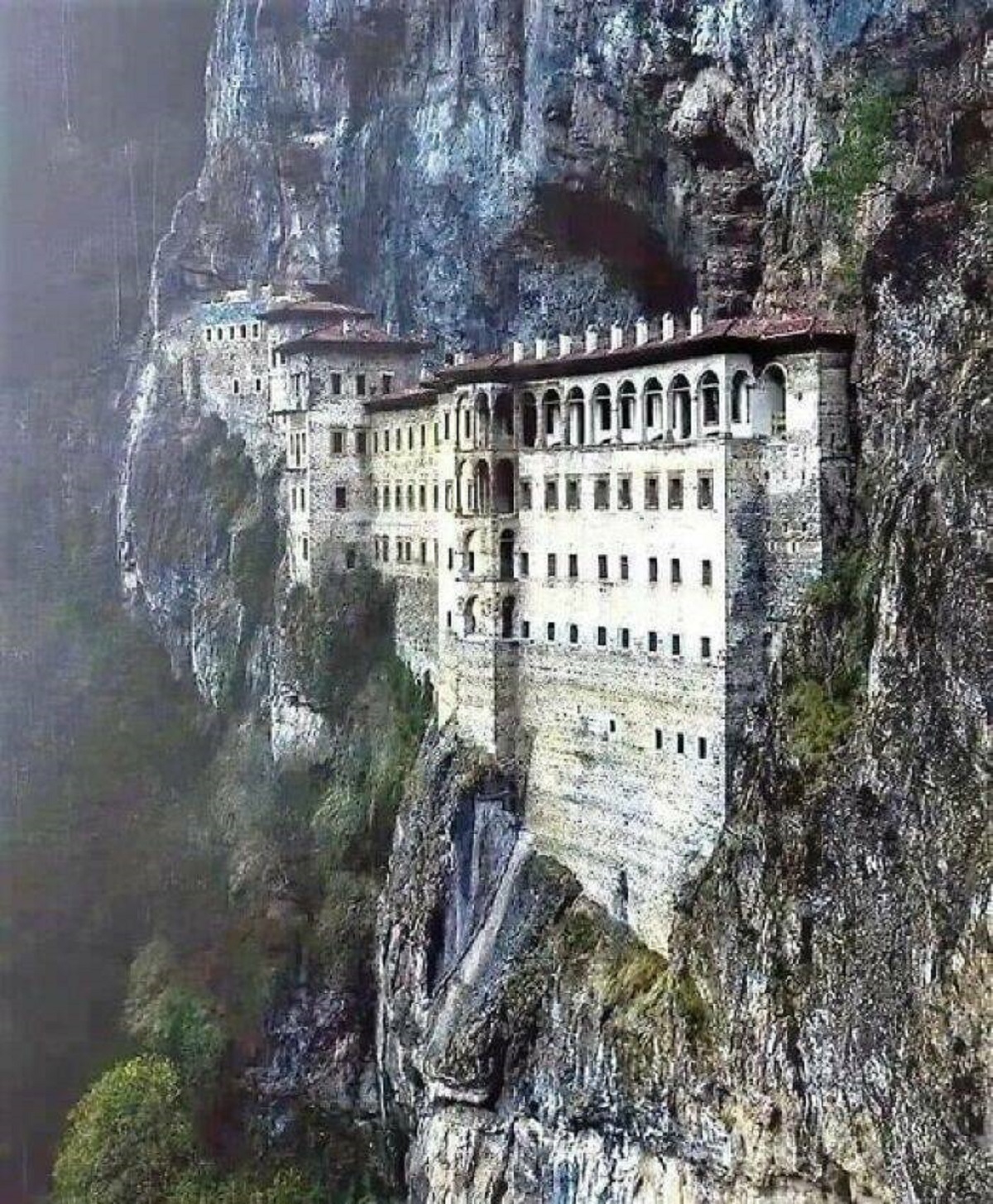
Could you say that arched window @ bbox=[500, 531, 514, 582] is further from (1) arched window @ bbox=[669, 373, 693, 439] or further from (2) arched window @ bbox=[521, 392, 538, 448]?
(1) arched window @ bbox=[669, 373, 693, 439]

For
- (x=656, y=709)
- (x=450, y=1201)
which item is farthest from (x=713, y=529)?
(x=450, y=1201)

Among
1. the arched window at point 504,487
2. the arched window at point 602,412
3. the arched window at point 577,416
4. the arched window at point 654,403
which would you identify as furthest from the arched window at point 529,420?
the arched window at point 654,403

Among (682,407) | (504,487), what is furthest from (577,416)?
(682,407)

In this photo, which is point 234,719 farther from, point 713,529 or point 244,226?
point 713,529

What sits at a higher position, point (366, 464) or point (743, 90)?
point (743, 90)

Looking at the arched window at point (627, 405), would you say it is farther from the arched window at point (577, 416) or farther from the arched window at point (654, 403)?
the arched window at point (577, 416)

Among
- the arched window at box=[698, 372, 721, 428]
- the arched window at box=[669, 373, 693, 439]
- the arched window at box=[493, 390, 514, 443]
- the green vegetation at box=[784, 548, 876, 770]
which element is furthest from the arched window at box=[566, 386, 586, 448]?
the green vegetation at box=[784, 548, 876, 770]
